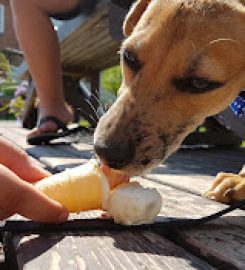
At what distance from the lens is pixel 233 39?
1535 millimetres

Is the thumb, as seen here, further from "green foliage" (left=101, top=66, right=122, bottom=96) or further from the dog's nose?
"green foliage" (left=101, top=66, right=122, bottom=96)

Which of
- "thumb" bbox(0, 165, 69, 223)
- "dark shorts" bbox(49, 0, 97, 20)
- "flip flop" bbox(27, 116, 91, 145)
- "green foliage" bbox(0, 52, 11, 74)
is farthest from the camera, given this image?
"green foliage" bbox(0, 52, 11, 74)

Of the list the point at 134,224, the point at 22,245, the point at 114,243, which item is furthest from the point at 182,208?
the point at 22,245

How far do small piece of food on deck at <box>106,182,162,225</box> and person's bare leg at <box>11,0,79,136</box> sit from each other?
90.6 inches

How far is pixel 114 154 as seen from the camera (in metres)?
1.34

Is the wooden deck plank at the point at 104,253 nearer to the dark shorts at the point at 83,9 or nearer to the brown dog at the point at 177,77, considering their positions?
the brown dog at the point at 177,77

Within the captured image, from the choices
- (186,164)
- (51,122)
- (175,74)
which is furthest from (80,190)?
(51,122)

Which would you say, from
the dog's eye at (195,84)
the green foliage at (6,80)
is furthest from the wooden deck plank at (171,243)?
the green foliage at (6,80)

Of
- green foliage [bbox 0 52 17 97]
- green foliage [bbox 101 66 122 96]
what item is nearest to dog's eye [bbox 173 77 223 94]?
green foliage [bbox 0 52 17 97]

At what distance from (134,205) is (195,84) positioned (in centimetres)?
50

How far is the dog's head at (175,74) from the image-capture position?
1470 millimetres

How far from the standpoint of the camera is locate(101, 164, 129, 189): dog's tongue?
4.25 ft

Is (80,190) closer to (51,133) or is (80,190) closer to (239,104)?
(239,104)

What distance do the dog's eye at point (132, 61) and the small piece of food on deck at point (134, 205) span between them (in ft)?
1.60
